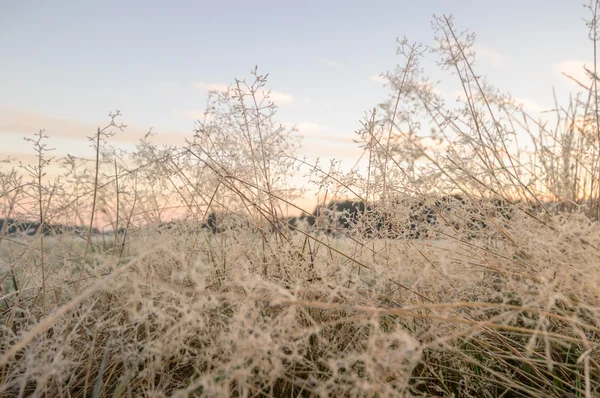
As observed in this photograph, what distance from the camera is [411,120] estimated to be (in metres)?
2.07

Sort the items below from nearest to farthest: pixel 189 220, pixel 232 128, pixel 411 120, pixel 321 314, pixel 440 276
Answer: pixel 321 314 → pixel 440 276 → pixel 411 120 → pixel 189 220 → pixel 232 128

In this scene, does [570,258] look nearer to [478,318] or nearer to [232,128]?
[478,318]

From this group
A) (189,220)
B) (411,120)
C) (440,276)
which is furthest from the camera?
(189,220)

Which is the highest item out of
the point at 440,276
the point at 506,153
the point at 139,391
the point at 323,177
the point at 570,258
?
the point at 506,153

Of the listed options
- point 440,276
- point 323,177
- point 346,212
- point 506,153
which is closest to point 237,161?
point 323,177

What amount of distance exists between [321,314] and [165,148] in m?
1.05

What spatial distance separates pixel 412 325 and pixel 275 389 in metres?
0.54

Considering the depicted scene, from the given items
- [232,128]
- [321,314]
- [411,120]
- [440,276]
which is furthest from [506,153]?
[232,128]

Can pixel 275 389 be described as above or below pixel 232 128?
below

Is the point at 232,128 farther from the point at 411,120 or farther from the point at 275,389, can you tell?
the point at 275,389

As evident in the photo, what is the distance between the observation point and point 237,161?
224 centimetres

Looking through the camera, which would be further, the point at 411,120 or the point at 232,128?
the point at 232,128

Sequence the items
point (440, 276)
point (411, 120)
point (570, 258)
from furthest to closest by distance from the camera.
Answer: point (411, 120)
point (440, 276)
point (570, 258)

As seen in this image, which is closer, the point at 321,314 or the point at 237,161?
the point at 321,314
